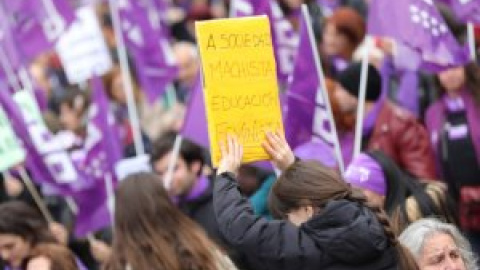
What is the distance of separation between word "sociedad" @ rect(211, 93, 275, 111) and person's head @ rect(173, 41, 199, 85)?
6.29 metres

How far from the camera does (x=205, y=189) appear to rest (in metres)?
8.48

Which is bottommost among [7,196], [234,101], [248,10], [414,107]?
[7,196]

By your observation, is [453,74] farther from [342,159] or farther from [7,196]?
[7,196]

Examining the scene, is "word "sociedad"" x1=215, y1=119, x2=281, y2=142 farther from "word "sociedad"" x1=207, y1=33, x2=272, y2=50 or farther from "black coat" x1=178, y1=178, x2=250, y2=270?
"black coat" x1=178, y1=178, x2=250, y2=270

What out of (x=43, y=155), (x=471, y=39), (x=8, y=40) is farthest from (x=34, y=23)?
(x=471, y=39)

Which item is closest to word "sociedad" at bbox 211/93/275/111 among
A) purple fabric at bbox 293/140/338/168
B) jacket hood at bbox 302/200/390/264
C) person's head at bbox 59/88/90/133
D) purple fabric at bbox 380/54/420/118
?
jacket hood at bbox 302/200/390/264

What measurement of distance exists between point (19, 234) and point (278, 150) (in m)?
2.04

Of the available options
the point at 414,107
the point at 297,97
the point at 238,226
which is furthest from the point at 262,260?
the point at 414,107

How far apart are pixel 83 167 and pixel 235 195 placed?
4.15 meters

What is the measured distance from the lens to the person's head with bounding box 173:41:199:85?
1227cm

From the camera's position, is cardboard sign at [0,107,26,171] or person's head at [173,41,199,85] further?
person's head at [173,41,199,85]

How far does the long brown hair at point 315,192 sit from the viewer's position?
17.4 feet

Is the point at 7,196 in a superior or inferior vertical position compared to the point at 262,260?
inferior

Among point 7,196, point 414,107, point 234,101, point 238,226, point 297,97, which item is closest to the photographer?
point 238,226
